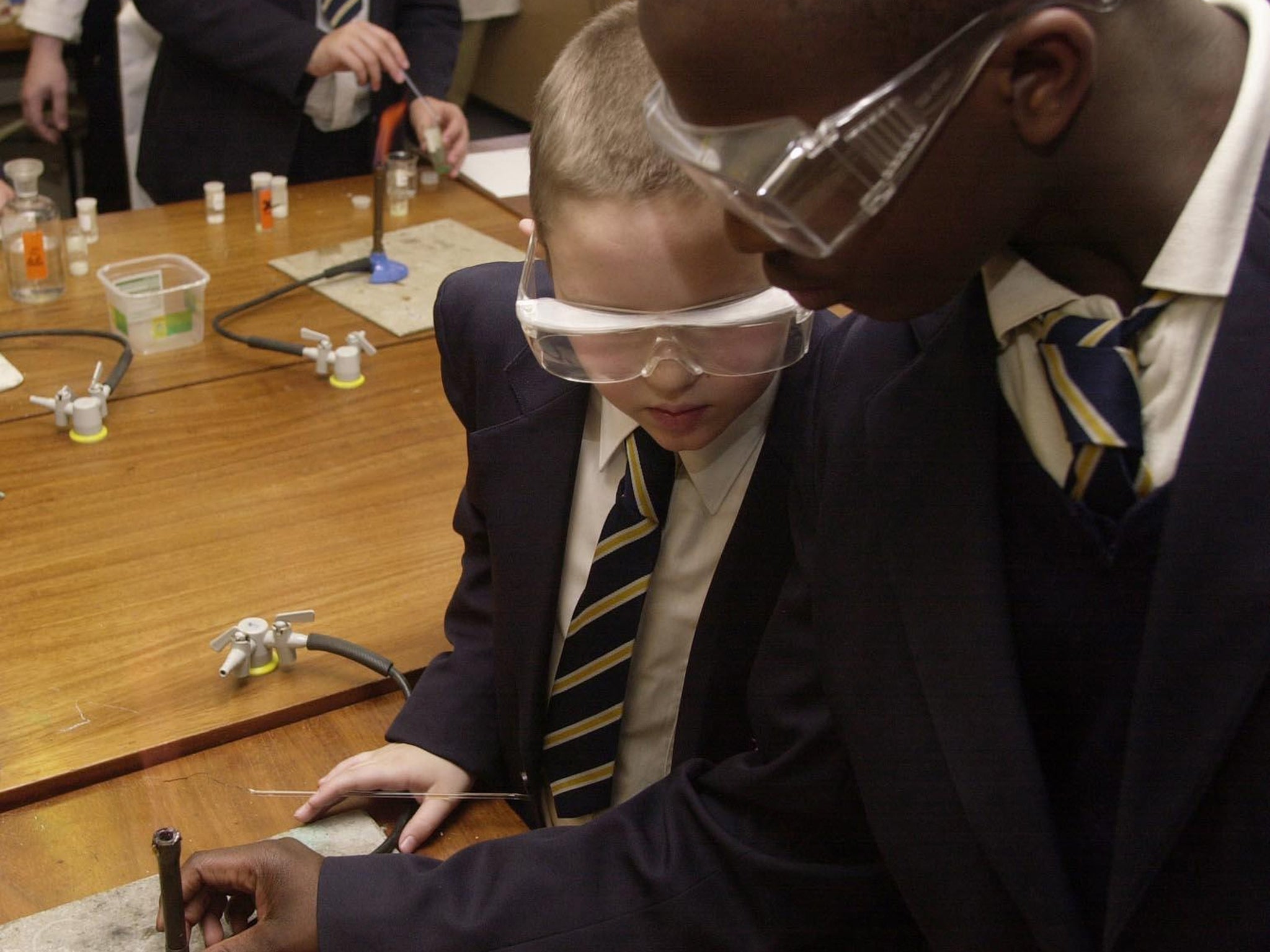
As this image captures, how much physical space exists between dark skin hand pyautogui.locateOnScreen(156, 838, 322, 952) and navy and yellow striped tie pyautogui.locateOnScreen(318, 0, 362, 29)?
2.12 meters

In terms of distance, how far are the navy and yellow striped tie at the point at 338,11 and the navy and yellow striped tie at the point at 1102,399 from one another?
2.32m

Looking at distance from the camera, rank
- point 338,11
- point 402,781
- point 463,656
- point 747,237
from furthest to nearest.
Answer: point 338,11 → point 463,656 → point 402,781 → point 747,237

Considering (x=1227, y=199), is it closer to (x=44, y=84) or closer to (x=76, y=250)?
(x=76, y=250)

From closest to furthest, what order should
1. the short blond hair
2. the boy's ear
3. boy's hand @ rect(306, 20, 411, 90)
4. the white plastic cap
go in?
1. the boy's ear
2. the short blond hair
3. the white plastic cap
4. boy's hand @ rect(306, 20, 411, 90)

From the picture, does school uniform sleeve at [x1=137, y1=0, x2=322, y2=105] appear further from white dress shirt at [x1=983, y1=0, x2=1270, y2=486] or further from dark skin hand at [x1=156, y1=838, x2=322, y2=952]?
white dress shirt at [x1=983, y1=0, x2=1270, y2=486]

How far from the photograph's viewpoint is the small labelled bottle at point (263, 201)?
235 cm

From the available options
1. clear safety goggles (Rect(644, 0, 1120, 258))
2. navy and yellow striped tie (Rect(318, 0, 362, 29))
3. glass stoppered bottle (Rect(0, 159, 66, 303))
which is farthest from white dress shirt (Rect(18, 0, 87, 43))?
clear safety goggles (Rect(644, 0, 1120, 258))

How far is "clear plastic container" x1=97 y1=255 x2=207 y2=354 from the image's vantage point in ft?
6.26

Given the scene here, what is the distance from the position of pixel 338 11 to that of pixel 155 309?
1081 millimetres

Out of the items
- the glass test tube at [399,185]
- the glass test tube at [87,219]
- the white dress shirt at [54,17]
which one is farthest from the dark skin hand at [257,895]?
the white dress shirt at [54,17]

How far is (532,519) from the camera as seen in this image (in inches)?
47.7

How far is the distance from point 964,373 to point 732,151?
0.21 meters

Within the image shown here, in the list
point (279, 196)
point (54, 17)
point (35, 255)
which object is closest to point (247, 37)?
point (279, 196)

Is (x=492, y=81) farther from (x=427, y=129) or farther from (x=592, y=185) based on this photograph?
(x=592, y=185)
